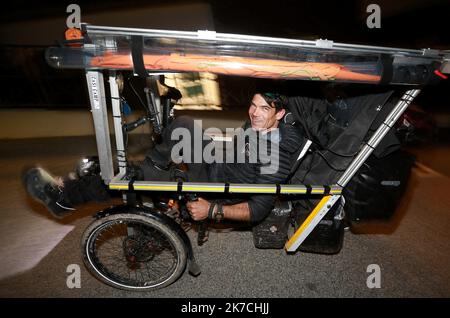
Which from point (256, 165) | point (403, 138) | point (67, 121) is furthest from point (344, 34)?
point (67, 121)

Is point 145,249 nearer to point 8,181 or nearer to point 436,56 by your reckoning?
point 436,56

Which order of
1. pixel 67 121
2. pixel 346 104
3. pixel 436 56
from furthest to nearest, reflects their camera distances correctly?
pixel 67 121 → pixel 346 104 → pixel 436 56

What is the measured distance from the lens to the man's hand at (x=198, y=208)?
2064mm

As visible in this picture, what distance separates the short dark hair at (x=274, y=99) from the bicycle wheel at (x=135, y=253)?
143 centimetres

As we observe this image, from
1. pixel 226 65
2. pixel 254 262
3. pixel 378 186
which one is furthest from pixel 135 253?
pixel 378 186

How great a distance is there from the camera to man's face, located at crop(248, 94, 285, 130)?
2189 millimetres

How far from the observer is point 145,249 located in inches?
90.4

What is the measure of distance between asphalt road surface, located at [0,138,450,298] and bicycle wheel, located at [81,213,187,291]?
0.16 metres

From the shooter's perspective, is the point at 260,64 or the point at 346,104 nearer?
the point at 260,64

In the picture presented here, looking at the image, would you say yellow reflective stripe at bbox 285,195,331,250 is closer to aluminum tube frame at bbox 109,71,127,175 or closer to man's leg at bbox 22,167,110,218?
aluminum tube frame at bbox 109,71,127,175

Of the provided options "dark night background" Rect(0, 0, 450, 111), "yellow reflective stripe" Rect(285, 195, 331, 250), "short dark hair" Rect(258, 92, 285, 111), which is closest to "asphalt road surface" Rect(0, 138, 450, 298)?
"yellow reflective stripe" Rect(285, 195, 331, 250)

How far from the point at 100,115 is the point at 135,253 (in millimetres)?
1364

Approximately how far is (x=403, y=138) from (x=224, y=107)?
A: 4.83 meters

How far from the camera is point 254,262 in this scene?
2668mm
